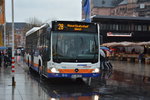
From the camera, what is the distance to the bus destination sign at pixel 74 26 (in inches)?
599

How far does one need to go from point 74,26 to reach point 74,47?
1.11 metres

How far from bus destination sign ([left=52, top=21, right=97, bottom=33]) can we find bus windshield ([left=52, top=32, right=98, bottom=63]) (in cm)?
22

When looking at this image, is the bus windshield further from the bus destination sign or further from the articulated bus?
the bus destination sign

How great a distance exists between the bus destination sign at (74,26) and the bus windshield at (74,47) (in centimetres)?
22

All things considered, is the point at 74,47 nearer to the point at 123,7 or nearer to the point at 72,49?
the point at 72,49

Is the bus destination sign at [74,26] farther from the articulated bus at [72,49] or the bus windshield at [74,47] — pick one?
the bus windshield at [74,47]

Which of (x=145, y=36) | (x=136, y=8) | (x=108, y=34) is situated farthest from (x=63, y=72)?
(x=136, y=8)

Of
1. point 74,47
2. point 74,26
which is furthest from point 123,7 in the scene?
point 74,47

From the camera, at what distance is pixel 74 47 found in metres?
15.2

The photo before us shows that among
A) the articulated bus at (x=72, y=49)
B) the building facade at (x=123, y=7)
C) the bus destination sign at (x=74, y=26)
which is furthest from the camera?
the building facade at (x=123, y=7)

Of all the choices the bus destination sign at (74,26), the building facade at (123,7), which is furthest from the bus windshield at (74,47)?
the building facade at (123,7)

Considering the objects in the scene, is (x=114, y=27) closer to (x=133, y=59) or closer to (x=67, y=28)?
(x=133, y=59)

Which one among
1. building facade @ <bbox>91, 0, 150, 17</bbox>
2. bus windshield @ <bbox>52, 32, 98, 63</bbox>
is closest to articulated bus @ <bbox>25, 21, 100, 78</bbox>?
bus windshield @ <bbox>52, 32, 98, 63</bbox>

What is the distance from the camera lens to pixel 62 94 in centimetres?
1298
